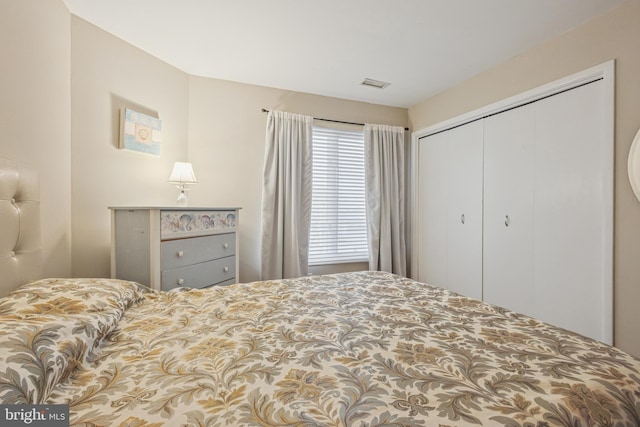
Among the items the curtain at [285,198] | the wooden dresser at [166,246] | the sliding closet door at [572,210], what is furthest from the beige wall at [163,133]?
the sliding closet door at [572,210]

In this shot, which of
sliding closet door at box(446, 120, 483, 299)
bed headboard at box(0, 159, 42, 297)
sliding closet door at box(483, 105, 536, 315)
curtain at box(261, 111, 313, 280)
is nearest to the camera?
bed headboard at box(0, 159, 42, 297)

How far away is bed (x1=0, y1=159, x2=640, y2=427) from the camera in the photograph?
0.65 metres

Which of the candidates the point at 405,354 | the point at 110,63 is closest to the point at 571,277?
the point at 405,354

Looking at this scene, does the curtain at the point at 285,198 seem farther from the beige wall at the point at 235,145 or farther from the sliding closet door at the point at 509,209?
the sliding closet door at the point at 509,209

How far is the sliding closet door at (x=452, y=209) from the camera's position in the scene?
9.68 ft

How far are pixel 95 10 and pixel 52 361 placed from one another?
2242mm

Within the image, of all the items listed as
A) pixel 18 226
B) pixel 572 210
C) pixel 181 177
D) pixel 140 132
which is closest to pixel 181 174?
pixel 181 177

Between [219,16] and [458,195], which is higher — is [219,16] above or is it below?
above

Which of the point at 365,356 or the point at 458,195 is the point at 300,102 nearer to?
the point at 458,195

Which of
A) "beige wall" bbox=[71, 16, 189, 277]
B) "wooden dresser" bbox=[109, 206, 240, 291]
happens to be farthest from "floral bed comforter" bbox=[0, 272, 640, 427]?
"beige wall" bbox=[71, 16, 189, 277]

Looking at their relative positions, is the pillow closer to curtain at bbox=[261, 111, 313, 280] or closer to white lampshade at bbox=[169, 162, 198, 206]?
white lampshade at bbox=[169, 162, 198, 206]

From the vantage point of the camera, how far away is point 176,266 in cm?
208

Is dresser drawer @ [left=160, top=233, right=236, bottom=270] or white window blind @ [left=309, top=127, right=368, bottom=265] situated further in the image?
white window blind @ [left=309, top=127, right=368, bottom=265]

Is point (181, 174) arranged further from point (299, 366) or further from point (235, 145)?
point (299, 366)
